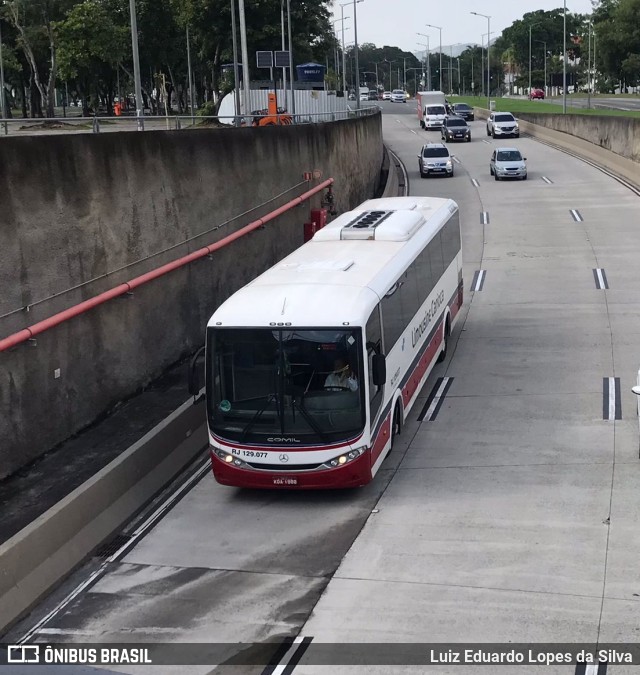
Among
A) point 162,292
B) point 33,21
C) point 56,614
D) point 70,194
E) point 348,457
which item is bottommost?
point 56,614

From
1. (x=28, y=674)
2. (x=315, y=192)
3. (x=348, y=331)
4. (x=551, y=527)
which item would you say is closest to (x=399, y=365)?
(x=348, y=331)

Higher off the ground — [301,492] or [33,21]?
[33,21]

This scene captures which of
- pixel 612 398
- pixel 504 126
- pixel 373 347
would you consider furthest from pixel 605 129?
pixel 373 347

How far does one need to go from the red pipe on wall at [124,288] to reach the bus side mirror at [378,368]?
183 inches

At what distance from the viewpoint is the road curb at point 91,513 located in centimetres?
1107

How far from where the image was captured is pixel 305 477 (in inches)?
529

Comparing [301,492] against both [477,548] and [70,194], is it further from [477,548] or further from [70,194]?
[70,194]

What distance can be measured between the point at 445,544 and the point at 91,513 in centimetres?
446

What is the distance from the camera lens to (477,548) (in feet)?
39.0

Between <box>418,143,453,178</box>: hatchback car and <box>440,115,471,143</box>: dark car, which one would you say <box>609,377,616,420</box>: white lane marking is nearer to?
<box>418,143,453,178</box>: hatchback car

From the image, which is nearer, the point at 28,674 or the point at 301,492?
the point at 28,674

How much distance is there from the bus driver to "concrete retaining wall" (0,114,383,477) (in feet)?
14.4

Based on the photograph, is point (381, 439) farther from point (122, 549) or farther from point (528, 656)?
point (528, 656)

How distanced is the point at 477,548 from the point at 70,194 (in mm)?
8439
